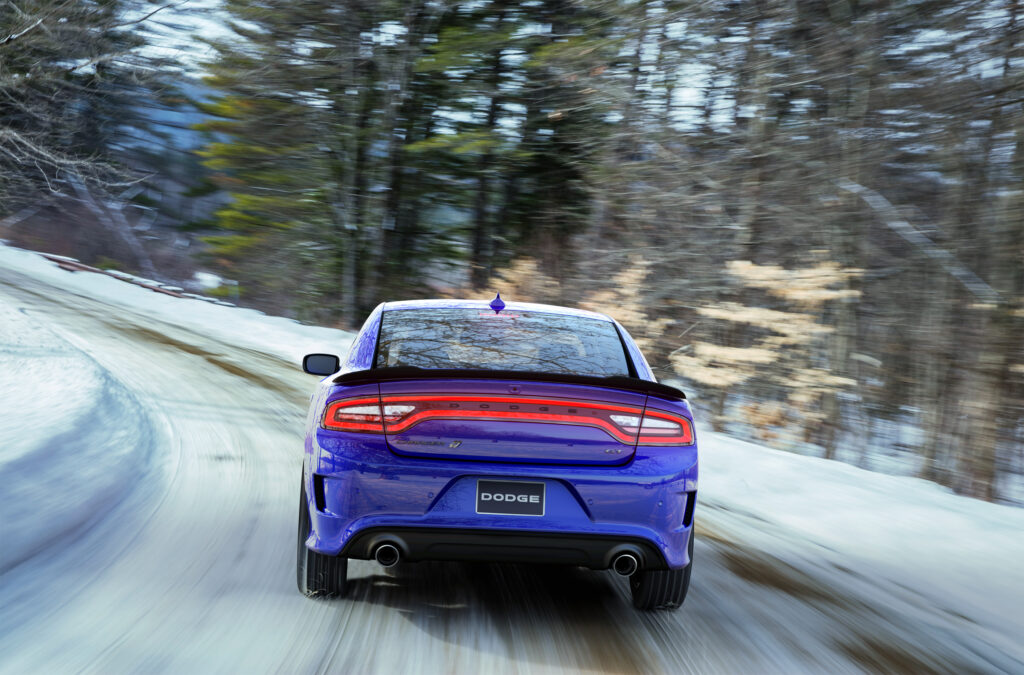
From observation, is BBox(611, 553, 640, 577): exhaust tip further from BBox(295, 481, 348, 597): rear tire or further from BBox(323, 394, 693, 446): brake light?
BBox(295, 481, 348, 597): rear tire

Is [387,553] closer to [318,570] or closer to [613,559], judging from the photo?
[318,570]

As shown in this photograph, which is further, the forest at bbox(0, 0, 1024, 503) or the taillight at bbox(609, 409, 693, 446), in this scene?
the forest at bbox(0, 0, 1024, 503)

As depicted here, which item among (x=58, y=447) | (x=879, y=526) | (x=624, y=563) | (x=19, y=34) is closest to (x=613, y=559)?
(x=624, y=563)

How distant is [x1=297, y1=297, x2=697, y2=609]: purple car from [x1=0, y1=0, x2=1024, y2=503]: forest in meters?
5.71

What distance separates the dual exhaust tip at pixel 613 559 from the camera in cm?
371

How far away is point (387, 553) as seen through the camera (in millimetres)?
3715

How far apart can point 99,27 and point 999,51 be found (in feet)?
42.6

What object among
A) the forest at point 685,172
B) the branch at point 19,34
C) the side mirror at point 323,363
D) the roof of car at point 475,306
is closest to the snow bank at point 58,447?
the side mirror at point 323,363

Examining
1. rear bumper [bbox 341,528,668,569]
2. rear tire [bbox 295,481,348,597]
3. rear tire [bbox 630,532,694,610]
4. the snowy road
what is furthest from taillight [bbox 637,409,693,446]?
rear tire [bbox 295,481,348,597]

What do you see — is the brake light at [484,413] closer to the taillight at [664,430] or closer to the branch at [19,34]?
the taillight at [664,430]

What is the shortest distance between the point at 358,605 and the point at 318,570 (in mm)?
252

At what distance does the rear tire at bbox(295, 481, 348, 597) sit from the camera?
4047mm

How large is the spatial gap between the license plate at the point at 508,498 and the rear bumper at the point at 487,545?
0.09 meters

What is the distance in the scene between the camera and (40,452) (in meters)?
5.93
